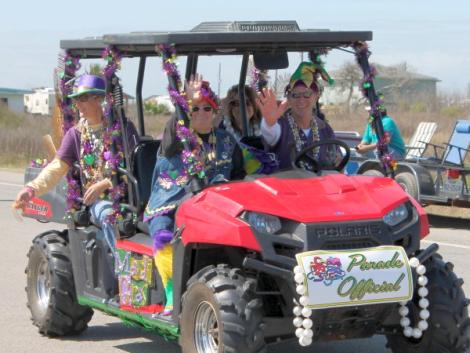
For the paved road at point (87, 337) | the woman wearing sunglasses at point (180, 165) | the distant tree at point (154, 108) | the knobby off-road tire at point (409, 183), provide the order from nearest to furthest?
the woman wearing sunglasses at point (180, 165), the paved road at point (87, 337), the knobby off-road tire at point (409, 183), the distant tree at point (154, 108)

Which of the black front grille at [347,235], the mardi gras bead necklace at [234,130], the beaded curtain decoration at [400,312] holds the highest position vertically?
the mardi gras bead necklace at [234,130]

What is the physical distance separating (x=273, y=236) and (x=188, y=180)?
3.20 feet

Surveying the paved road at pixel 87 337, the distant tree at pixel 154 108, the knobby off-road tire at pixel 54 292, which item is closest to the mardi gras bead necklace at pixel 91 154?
the knobby off-road tire at pixel 54 292

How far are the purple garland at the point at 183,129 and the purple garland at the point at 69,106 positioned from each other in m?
1.75

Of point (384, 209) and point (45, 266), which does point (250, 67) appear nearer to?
point (45, 266)

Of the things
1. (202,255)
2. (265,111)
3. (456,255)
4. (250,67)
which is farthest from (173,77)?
(456,255)

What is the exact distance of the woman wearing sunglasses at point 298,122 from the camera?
6.53 metres

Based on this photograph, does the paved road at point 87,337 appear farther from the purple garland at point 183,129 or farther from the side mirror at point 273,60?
the side mirror at point 273,60

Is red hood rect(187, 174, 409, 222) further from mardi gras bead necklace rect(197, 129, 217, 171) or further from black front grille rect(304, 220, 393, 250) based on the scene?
mardi gras bead necklace rect(197, 129, 217, 171)

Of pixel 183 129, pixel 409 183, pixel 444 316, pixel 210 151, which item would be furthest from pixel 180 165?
pixel 409 183

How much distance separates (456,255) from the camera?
11.7 metres

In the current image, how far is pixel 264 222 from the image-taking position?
5641 mm

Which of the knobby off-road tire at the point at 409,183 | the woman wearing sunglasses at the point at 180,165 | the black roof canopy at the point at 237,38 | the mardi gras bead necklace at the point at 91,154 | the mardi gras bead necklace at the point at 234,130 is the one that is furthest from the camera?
the knobby off-road tire at the point at 409,183

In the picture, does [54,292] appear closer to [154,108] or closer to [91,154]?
[91,154]
